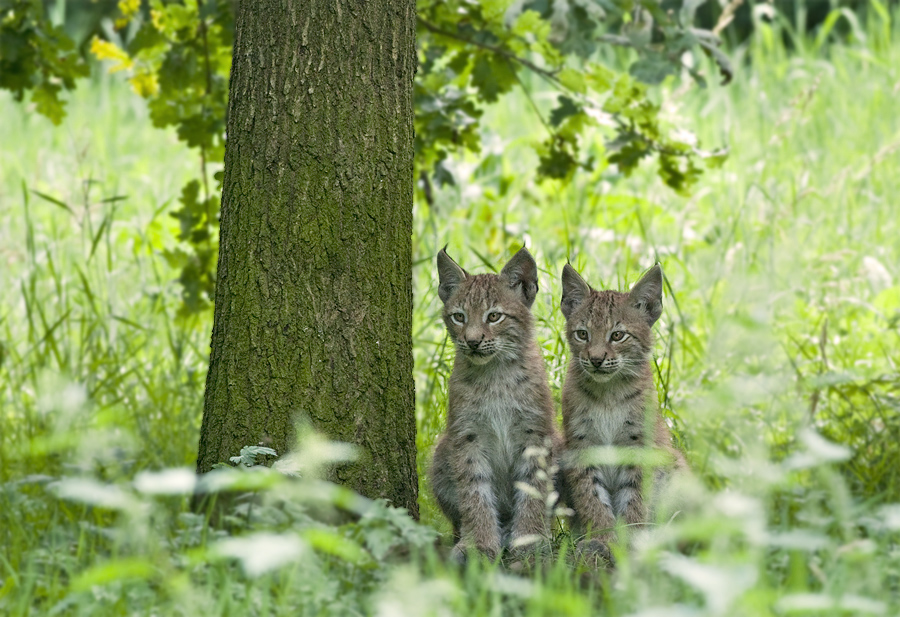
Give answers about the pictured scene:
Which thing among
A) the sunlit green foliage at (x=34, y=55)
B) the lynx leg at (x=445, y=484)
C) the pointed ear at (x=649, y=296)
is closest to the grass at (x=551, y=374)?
the lynx leg at (x=445, y=484)

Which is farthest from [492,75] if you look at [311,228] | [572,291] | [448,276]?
[311,228]

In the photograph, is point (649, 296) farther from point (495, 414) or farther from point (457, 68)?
point (457, 68)

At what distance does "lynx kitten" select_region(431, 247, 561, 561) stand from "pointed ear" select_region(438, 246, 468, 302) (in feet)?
0.05

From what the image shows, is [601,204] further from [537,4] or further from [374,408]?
[374,408]

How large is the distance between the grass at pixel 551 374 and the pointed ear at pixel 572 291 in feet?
1.07

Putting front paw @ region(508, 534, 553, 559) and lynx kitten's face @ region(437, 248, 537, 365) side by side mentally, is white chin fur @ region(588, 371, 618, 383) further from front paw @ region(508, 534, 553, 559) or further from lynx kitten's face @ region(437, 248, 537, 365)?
front paw @ region(508, 534, 553, 559)

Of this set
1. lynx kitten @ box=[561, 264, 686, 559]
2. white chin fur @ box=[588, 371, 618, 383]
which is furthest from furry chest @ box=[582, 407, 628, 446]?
white chin fur @ box=[588, 371, 618, 383]

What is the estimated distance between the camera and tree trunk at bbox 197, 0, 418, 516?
3689 millimetres

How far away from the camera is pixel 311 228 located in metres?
3.69

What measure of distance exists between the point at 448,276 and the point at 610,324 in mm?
685

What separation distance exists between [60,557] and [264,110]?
159 centimetres

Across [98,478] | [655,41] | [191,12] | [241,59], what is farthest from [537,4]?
[98,478]

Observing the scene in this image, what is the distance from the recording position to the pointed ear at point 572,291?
4.20 metres

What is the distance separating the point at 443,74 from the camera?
207 inches
